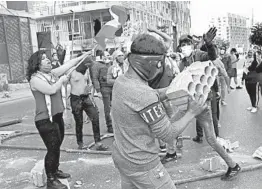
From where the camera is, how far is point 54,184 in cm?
441

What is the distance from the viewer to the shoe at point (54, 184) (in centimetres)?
439

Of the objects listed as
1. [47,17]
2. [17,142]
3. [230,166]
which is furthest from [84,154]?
[47,17]

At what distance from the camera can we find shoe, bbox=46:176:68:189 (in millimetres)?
4395

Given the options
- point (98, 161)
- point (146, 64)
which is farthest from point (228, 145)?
point (146, 64)

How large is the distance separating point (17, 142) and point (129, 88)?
586 cm

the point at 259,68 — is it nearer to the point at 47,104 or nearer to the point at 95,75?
the point at 95,75

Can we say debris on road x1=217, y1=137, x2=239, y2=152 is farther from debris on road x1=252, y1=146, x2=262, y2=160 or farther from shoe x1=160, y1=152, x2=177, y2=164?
shoe x1=160, y1=152, x2=177, y2=164

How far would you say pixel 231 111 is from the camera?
9.23 metres

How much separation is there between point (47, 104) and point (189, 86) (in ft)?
8.16

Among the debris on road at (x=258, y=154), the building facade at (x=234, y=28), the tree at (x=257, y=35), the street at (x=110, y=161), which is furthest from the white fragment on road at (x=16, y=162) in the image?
the building facade at (x=234, y=28)

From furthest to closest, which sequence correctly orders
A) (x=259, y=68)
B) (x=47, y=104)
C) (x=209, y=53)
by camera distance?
1. (x=259, y=68)
2. (x=209, y=53)
3. (x=47, y=104)

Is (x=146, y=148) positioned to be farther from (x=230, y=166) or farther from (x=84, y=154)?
(x=84, y=154)

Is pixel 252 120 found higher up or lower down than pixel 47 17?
lower down

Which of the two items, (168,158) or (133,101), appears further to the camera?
(168,158)
